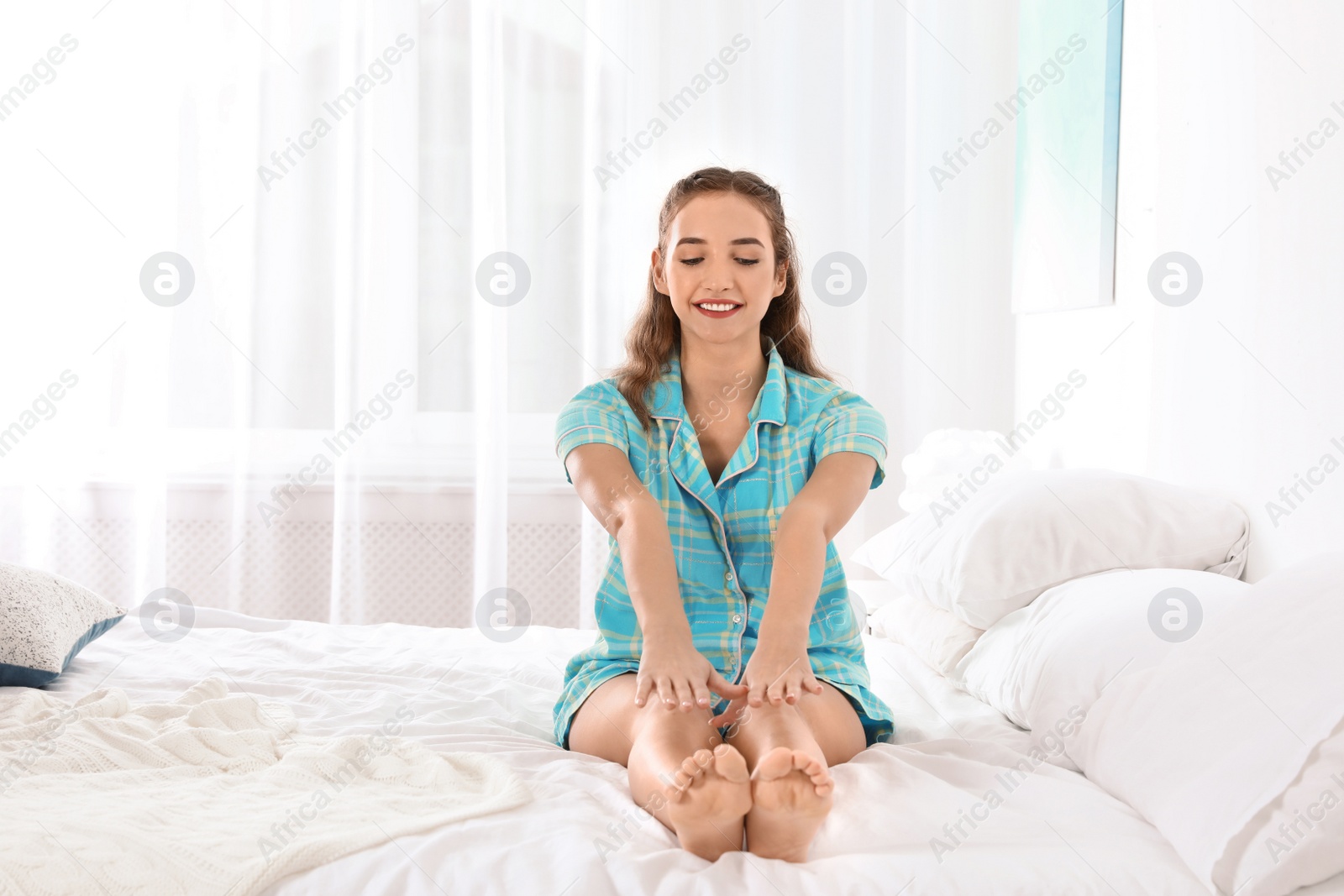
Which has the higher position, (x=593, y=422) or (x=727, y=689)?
(x=593, y=422)

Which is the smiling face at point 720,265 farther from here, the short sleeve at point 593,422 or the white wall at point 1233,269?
the white wall at point 1233,269

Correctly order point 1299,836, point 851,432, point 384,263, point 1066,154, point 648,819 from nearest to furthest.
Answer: point 1299,836, point 648,819, point 851,432, point 1066,154, point 384,263

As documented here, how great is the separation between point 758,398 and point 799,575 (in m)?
0.33

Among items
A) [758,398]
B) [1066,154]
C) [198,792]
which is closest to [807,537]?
[758,398]

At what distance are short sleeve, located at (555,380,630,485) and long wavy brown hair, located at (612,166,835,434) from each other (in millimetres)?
26

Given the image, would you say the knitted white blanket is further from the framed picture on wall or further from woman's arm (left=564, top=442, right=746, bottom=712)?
the framed picture on wall

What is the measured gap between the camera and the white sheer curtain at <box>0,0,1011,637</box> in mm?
2707

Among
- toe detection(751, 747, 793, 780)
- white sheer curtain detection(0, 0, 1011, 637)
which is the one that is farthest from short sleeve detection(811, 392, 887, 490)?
white sheer curtain detection(0, 0, 1011, 637)

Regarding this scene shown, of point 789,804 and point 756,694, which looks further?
point 756,694

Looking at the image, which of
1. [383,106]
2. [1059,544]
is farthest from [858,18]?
[1059,544]

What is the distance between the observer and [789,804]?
2.82 ft

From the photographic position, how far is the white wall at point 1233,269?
48.0 inches

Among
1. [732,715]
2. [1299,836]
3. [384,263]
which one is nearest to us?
[1299,836]

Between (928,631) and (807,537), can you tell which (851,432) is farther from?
(928,631)
